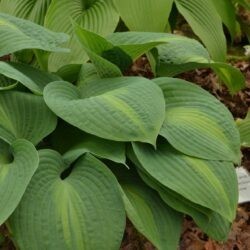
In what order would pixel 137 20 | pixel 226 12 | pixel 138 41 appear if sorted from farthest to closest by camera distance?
pixel 226 12
pixel 137 20
pixel 138 41

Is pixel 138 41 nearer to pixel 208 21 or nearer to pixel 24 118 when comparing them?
pixel 24 118

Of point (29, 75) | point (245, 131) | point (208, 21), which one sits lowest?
point (245, 131)

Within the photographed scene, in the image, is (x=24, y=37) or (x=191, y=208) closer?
(x=191, y=208)

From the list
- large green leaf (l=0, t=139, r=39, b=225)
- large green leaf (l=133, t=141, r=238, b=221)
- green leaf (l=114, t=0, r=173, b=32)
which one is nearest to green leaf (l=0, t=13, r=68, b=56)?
large green leaf (l=0, t=139, r=39, b=225)

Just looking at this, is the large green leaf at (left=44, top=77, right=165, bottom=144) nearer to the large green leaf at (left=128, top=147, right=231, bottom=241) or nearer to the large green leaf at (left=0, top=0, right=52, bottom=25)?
the large green leaf at (left=128, top=147, right=231, bottom=241)

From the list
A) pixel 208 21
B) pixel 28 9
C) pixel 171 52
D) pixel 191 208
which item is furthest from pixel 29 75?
pixel 208 21
